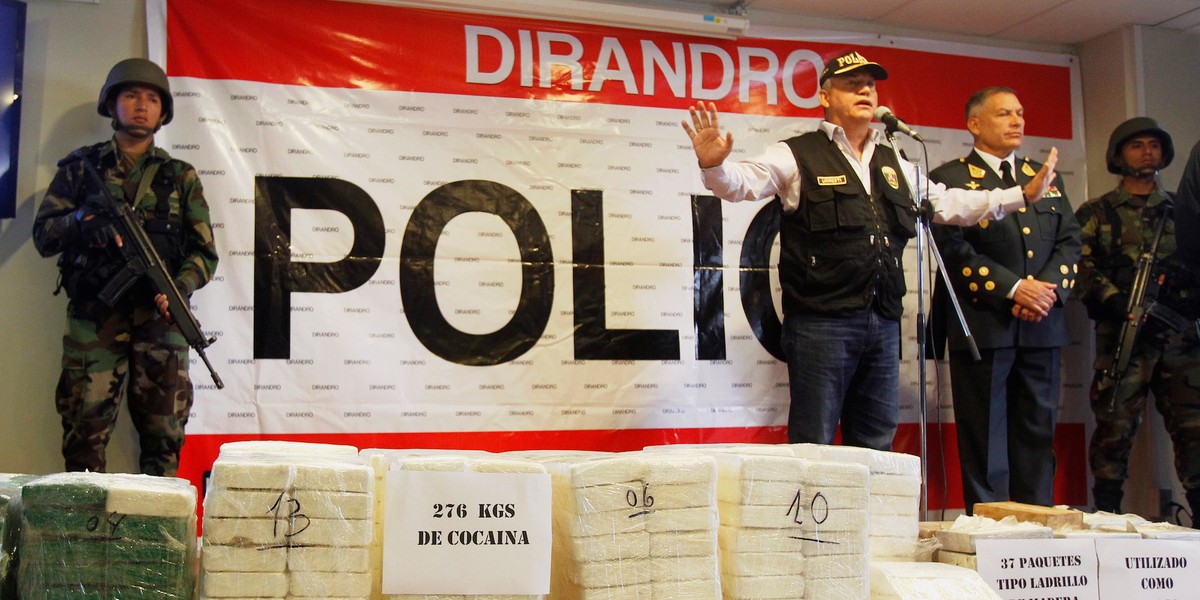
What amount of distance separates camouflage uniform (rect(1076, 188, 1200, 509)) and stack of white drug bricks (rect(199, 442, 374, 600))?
4.22 metres

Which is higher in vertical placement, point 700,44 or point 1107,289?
point 700,44

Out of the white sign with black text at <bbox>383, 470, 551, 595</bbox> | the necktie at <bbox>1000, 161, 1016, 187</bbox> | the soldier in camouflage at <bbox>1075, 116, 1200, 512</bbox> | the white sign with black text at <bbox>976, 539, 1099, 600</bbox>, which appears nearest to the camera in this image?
the white sign with black text at <bbox>383, 470, 551, 595</bbox>

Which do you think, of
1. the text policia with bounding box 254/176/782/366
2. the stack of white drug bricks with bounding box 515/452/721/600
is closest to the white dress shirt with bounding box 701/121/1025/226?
the text policia with bounding box 254/176/782/366

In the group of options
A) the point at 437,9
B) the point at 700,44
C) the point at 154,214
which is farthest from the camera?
the point at 700,44

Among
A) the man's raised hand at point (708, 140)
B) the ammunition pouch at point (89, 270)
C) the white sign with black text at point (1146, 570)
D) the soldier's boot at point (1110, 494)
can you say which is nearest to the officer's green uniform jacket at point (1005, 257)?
the soldier's boot at point (1110, 494)

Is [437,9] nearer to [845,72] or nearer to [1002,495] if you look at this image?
[845,72]

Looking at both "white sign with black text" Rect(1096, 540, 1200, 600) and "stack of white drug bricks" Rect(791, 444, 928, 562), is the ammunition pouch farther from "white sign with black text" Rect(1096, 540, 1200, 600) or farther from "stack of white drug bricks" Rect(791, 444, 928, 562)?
"white sign with black text" Rect(1096, 540, 1200, 600)

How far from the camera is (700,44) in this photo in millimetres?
4848

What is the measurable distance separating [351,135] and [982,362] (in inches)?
114

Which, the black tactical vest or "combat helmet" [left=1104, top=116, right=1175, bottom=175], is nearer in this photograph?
the black tactical vest

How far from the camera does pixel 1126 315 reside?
181 inches

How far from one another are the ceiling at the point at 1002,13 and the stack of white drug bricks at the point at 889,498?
330 cm

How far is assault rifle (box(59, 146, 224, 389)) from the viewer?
142 inches

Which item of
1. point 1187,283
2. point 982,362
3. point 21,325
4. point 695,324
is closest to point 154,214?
point 21,325
